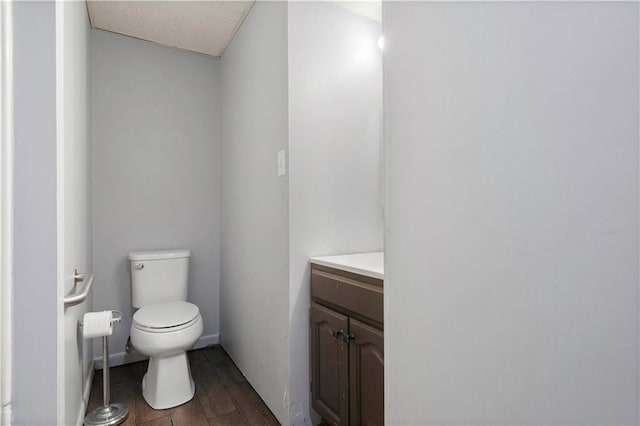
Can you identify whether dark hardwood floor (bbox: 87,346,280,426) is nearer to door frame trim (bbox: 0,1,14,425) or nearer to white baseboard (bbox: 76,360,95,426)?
white baseboard (bbox: 76,360,95,426)

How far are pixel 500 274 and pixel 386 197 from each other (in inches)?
14.7

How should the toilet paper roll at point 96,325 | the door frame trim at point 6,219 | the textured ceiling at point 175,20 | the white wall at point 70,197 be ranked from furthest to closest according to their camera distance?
the textured ceiling at point 175,20 → the toilet paper roll at point 96,325 → the white wall at point 70,197 → the door frame trim at point 6,219

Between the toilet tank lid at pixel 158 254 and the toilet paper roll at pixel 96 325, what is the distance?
723mm

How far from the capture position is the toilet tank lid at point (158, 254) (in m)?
2.22

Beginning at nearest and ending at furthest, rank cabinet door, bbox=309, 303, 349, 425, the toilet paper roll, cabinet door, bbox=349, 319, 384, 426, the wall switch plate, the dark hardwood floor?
→ cabinet door, bbox=349, 319, 384, 426, cabinet door, bbox=309, 303, 349, 425, the toilet paper roll, the wall switch plate, the dark hardwood floor

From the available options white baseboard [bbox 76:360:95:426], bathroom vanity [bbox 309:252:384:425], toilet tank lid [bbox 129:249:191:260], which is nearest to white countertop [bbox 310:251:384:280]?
bathroom vanity [bbox 309:252:384:425]

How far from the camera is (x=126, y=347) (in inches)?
90.5

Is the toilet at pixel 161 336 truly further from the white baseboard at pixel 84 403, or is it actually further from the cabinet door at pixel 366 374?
the cabinet door at pixel 366 374

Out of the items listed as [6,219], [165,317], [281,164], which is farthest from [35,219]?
[165,317]

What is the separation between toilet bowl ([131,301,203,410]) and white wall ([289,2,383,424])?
0.64 meters

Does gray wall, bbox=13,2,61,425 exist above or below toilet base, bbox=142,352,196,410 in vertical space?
above

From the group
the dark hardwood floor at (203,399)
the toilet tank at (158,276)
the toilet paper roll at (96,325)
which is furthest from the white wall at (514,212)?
the toilet tank at (158,276)

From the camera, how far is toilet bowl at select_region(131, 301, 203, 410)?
176 cm

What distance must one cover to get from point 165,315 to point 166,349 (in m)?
0.21
